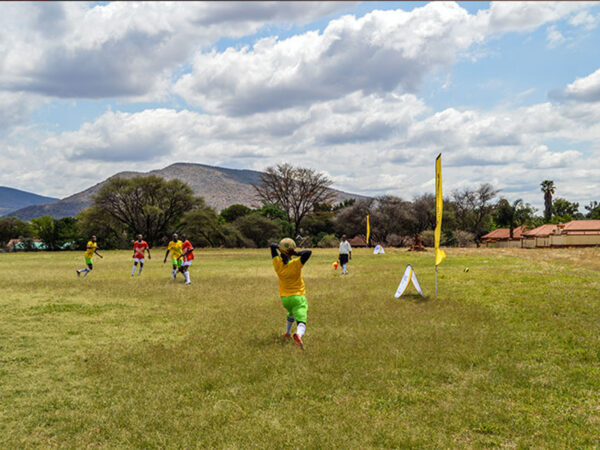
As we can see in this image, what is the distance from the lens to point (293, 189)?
85.2 m

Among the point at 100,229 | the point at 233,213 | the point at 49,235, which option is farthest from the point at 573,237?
the point at 49,235

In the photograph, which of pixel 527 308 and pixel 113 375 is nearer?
pixel 113 375

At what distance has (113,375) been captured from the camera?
25.0 ft

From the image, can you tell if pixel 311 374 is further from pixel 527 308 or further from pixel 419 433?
pixel 527 308

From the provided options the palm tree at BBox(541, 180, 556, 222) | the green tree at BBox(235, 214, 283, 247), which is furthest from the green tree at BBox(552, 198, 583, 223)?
the green tree at BBox(235, 214, 283, 247)

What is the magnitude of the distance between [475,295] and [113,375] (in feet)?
37.4

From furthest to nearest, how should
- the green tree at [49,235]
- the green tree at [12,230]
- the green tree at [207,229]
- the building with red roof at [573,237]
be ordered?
1. the green tree at [12,230]
2. the green tree at [49,235]
3. the green tree at [207,229]
4. the building with red roof at [573,237]

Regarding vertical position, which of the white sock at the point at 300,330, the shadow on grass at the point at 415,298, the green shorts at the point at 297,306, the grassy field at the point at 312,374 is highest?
the green shorts at the point at 297,306

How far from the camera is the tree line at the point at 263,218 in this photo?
69562mm

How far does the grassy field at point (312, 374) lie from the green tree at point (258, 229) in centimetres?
6217

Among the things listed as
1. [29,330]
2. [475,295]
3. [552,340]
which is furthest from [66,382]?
[475,295]

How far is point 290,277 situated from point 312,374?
2.45 m

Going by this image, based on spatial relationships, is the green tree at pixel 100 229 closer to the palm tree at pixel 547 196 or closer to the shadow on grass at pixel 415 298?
the shadow on grass at pixel 415 298

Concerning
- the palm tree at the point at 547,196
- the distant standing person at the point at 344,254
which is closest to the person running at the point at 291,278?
the distant standing person at the point at 344,254
